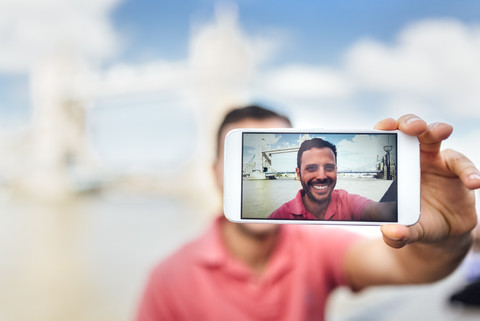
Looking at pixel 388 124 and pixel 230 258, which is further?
pixel 230 258

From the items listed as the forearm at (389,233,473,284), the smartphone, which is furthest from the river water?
the forearm at (389,233,473,284)

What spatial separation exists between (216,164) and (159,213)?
644 centimetres

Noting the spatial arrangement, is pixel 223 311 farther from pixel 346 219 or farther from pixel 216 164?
pixel 346 219

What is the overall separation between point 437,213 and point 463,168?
74mm

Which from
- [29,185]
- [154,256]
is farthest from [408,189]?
[29,185]

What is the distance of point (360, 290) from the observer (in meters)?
0.78

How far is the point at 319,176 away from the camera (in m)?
0.49

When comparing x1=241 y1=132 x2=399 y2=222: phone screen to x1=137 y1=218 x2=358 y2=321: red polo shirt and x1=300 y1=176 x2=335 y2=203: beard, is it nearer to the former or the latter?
x1=300 y1=176 x2=335 y2=203: beard

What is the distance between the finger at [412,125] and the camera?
435 millimetres

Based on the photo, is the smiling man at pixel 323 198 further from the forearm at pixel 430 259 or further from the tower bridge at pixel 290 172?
the forearm at pixel 430 259

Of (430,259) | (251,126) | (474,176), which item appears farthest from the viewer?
(251,126)

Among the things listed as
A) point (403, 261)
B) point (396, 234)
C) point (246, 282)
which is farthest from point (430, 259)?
point (246, 282)

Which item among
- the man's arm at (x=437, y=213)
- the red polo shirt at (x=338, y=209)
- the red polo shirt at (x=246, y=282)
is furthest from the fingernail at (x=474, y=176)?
the red polo shirt at (x=246, y=282)

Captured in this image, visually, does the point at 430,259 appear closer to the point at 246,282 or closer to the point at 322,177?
the point at 322,177
